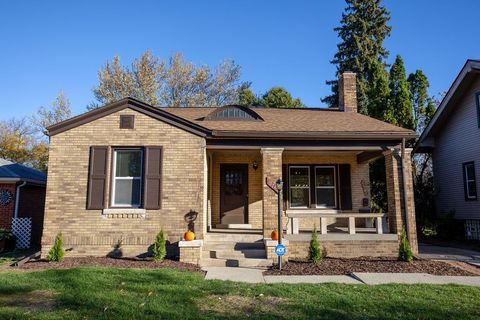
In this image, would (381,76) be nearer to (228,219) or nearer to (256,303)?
(228,219)

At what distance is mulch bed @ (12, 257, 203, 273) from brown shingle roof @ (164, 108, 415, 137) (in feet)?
12.3

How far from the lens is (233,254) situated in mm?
9641

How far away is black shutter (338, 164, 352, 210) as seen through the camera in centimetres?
1349

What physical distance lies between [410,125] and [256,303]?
14.9m

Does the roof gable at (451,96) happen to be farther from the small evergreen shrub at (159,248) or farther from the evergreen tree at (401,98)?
the small evergreen shrub at (159,248)

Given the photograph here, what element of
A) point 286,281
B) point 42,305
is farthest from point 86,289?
point 286,281

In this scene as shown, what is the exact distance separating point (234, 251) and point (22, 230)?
8364 millimetres

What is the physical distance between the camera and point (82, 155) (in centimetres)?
1012

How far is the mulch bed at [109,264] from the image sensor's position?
8.57 meters

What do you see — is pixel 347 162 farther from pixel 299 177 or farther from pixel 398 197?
pixel 398 197

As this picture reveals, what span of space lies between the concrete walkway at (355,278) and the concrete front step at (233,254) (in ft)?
3.99

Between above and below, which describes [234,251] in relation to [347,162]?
below

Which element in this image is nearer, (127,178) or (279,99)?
(127,178)

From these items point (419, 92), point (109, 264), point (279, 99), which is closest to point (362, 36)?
point (279, 99)
